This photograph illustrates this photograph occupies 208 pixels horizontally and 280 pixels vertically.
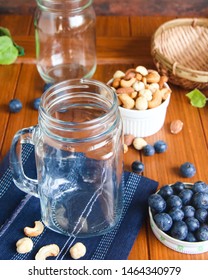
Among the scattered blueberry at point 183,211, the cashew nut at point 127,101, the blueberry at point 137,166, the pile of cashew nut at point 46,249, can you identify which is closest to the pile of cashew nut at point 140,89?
the cashew nut at point 127,101

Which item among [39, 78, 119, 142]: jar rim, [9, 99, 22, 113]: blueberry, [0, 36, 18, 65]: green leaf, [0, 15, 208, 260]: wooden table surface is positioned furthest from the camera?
[0, 36, 18, 65]: green leaf

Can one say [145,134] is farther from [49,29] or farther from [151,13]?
[151,13]

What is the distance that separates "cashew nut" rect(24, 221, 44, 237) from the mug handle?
5cm

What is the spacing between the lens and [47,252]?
2.46ft

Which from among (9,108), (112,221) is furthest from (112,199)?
(9,108)

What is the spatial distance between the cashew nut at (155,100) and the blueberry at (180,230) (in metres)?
0.28

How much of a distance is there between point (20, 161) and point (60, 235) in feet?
0.43

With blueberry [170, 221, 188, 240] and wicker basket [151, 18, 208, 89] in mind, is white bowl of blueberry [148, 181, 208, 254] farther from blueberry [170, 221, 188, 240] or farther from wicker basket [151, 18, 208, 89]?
wicker basket [151, 18, 208, 89]

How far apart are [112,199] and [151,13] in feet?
2.63

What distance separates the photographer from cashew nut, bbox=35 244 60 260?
2.44 feet

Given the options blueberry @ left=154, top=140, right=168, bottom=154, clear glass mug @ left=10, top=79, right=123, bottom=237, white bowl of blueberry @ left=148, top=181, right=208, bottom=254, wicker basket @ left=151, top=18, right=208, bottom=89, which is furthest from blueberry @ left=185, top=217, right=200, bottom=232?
wicker basket @ left=151, top=18, right=208, bottom=89

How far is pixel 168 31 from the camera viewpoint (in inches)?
47.5

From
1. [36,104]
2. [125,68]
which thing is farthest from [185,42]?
[36,104]

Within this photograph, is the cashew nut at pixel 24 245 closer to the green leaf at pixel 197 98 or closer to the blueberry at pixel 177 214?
the blueberry at pixel 177 214
